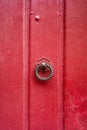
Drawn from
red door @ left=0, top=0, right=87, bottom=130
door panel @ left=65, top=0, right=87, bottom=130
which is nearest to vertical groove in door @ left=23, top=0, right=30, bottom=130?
red door @ left=0, top=0, right=87, bottom=130

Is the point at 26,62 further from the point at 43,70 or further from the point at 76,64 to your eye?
the point at 76,64

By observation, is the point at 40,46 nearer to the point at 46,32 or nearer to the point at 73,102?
the point at 46,32

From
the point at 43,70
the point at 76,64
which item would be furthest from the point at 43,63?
the point at 76,64

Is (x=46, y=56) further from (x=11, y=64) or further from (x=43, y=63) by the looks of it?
(x=11, y=64)

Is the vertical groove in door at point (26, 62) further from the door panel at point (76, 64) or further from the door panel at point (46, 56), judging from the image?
the door panel at point (76, 64)

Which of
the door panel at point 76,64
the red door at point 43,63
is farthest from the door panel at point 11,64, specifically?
the door panel at point 76,64

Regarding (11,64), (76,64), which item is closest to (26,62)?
(11,64)

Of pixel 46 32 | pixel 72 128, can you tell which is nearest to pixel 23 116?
pixel 72 128
